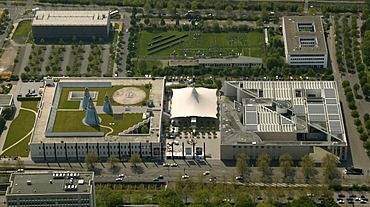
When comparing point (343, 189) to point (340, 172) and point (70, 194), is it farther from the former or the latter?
point (70, 194)

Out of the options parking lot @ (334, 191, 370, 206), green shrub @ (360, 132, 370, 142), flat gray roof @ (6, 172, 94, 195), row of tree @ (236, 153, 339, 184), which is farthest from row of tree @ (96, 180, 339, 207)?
green shrub @ (360, 132, 370, 142)

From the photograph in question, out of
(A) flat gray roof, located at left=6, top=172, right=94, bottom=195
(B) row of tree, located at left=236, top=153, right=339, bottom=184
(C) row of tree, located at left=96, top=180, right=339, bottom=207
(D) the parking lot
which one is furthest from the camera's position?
(B) row of tree, located at left=236, top=153, right=339, bottom=184

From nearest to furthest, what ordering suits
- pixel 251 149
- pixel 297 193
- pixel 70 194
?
pixel 70 194 < pixel 297 193 < pixel 251 149

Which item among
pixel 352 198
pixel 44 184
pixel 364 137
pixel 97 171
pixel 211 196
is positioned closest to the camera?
pixel 44 184

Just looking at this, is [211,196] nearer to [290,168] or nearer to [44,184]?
[290,168]

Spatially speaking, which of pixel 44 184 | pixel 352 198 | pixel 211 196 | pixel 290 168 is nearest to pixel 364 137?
pixel 290 168

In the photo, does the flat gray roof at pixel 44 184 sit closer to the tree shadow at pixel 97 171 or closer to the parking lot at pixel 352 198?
the tree shadow at pixel 97 171

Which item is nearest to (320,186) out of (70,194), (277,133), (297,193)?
(297,193)

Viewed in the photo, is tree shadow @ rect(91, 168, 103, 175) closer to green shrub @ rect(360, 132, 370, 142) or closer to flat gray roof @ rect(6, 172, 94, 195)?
flat gray roof @ rect(6, 172, 94, 195)
